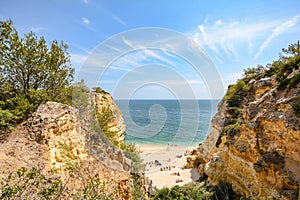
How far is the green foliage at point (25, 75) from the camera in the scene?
7453 millimetres

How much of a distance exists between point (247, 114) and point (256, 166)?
11.0 feet

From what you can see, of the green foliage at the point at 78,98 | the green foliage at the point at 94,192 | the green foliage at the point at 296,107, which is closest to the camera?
the green foliage at the point at 94,192

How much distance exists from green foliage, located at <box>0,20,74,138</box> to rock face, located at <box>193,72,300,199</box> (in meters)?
10.4

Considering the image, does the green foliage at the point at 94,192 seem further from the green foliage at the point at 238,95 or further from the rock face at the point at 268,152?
the green foliage at the point at 238,95

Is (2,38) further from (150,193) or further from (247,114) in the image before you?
(247,114)

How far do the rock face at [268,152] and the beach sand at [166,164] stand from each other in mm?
9106

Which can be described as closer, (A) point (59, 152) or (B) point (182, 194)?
(A) point (59, 152)

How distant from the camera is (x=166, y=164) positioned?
92.8 ft

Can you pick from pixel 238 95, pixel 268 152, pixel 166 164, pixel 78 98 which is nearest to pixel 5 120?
pixel 78 98

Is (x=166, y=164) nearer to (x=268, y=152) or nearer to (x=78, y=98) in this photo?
(x=78, y=98)

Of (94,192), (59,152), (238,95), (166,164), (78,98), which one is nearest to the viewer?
(94,192)

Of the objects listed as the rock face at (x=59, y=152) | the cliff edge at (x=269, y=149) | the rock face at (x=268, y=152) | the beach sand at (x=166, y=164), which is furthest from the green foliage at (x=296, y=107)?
the beach sand at (x=166, y=164)

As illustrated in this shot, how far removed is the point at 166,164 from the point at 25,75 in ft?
82.3

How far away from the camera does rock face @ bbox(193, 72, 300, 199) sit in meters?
6.00
